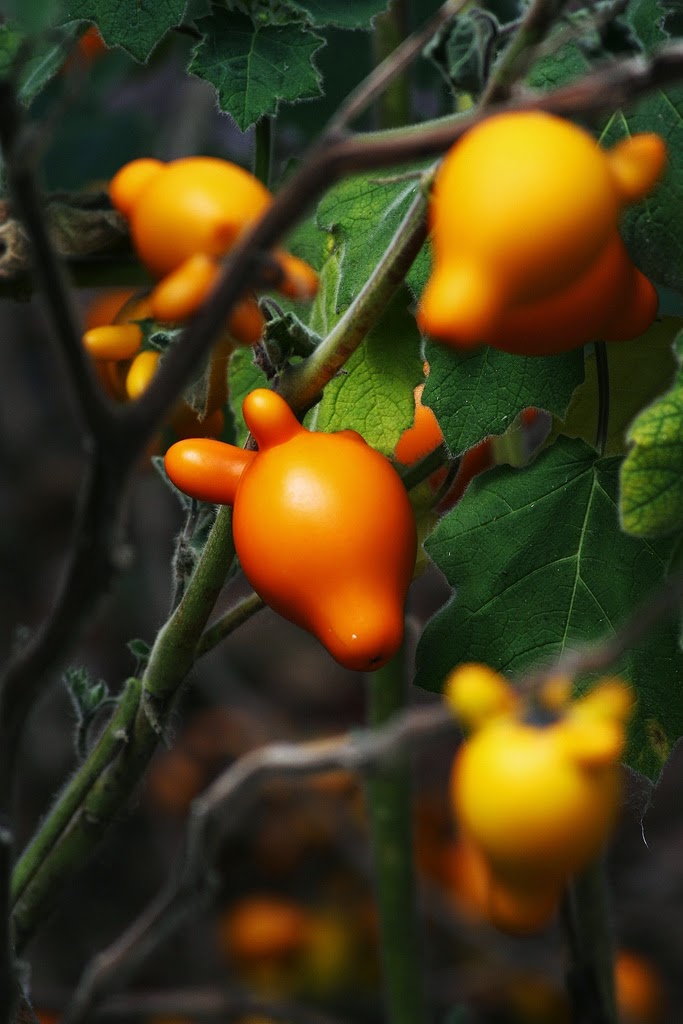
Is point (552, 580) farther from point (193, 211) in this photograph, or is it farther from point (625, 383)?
point (193, 211)

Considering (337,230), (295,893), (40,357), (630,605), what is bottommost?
(295,893)

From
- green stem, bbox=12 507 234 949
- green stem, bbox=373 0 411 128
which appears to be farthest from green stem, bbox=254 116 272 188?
green stem, bbox=12 507 234 949

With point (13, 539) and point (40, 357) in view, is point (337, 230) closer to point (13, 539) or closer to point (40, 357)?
point (13, 539)

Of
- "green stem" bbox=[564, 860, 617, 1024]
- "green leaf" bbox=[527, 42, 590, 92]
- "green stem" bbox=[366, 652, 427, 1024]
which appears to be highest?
"green leaf" bbox=[527, 42, 590, 92]

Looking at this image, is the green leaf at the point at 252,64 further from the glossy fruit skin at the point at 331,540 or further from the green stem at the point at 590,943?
the green stem at the point at 590,943

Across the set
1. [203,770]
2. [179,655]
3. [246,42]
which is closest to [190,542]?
[179,655]

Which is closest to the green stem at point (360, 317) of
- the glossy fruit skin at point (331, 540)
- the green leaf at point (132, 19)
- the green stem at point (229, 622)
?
the glossy fruit skin at point (331, 540)

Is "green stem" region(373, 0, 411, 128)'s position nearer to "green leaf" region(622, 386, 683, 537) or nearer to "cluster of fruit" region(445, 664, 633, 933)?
"green leaf" region(622, 386, 683, 537)
